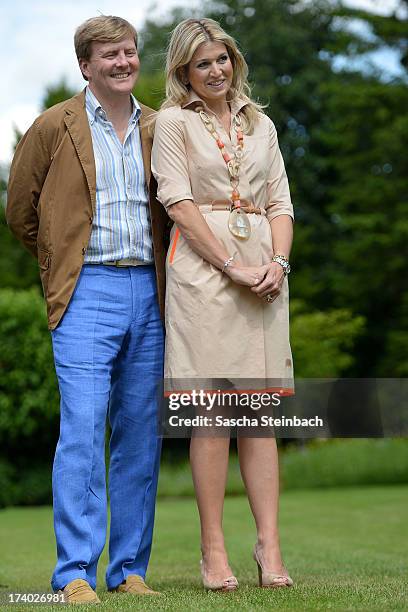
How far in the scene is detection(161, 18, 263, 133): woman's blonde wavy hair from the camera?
4207 millimetres

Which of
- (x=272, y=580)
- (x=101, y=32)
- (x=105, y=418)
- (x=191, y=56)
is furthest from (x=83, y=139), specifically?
(x=272, y=580)

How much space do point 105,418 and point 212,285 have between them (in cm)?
70

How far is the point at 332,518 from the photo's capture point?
1099 cm

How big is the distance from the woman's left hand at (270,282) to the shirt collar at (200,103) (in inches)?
26.3

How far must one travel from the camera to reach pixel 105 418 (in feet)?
14.0

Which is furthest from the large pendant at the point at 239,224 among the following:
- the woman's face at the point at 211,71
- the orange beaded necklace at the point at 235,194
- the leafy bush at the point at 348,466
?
the leafy bush at the point at 348,466

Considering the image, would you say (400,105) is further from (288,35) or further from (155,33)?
(155,33)

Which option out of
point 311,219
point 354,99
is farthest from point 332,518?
point 311,219

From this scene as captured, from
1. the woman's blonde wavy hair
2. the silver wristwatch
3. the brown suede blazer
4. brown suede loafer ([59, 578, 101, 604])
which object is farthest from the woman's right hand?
brown suede loafer ([59, 578, 101, 604])

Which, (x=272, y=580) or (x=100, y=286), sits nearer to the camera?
(x=272, y=580)

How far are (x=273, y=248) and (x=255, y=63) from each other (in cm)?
2589

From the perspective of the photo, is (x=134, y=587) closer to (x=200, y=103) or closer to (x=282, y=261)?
(x=282, y=261)

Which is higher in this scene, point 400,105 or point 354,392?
point 400,105

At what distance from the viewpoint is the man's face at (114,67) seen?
4.30 metres
